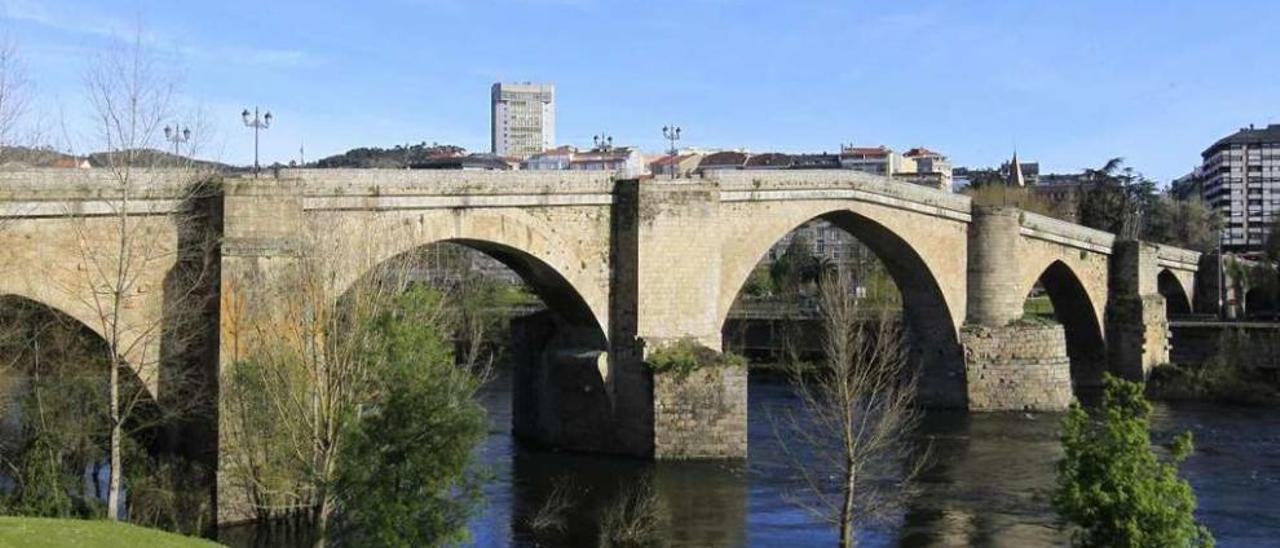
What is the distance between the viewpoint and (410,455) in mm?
16672

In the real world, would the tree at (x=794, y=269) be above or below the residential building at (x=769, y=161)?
below

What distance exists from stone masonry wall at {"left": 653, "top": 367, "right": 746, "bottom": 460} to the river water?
1.62 ft

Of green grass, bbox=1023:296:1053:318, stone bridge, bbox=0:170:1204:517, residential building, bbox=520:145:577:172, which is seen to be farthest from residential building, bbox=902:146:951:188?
stone bridge, bbox=0:170:1204:517

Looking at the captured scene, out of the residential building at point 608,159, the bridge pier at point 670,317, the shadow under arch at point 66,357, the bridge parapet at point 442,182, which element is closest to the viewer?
the shadow under arch at point 66,357

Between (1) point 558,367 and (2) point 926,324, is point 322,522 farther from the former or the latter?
(2) point 926,324

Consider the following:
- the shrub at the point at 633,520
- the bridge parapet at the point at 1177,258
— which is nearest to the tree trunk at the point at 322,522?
the shrub at the point at 633,520

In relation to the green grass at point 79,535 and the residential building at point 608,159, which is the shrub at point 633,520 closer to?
the green grass at point 79,535

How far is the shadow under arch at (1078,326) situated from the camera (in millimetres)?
47188

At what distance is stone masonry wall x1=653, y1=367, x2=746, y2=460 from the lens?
2950cm

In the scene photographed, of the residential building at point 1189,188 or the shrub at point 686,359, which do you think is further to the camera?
the residential building at point 1189,188

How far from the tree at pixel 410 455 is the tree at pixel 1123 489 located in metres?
7.36

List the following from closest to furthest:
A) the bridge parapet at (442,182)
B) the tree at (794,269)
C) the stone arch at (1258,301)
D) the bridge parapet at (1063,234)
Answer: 1. the bridge parapet at (442,182)
2. the bridge parapet at (1063,234)
3. the stone arch at (1258,301)
4. the tree at (794,269)

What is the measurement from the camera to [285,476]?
21.3 meters

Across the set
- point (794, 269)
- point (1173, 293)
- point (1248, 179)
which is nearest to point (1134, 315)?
point (1173, 293)
